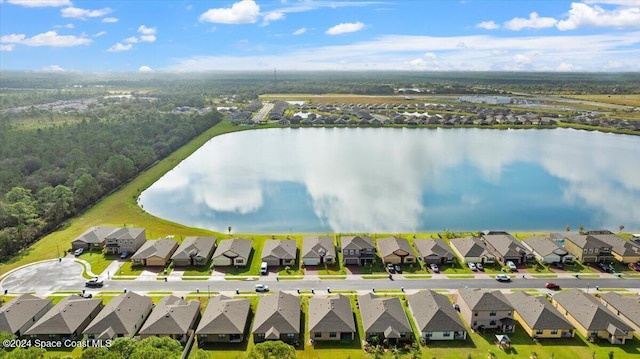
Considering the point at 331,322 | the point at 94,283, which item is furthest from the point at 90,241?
the point at 331,322

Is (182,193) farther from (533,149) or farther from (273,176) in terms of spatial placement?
(533,149)

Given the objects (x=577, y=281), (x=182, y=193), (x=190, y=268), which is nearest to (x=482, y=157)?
(x=577, y=281)

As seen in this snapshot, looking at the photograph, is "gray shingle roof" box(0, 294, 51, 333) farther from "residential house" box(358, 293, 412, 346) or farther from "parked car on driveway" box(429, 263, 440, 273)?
"parked car on driveway" box(429, 263, 440, 273)

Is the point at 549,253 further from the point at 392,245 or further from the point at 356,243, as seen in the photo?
the point at 356,243

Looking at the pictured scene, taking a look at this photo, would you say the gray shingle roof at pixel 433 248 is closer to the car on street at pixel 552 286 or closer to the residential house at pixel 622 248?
the car on street at pixel 552 286

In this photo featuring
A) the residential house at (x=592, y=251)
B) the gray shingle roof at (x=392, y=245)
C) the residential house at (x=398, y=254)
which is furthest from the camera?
the residential house at (x=592, y=251)

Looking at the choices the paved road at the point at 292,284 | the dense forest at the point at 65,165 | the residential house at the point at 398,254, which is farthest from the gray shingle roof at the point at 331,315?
the dense forest at the point at 65,165

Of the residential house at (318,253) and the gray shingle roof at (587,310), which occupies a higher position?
the residential house at (318,253)
